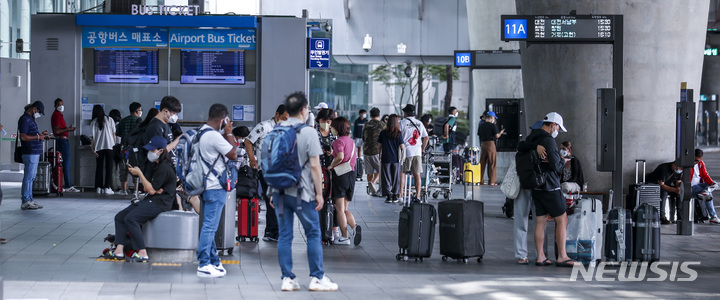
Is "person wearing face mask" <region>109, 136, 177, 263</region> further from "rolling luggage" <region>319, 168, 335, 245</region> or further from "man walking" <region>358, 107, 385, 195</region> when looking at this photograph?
"man walking" <region>358, 107, 385, 195</region>

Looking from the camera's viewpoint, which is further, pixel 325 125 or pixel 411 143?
pixel 411 143

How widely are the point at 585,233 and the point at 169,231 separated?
14.8 feet

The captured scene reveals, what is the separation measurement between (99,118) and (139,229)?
972 cm

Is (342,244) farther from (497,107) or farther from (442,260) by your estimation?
(497,107)

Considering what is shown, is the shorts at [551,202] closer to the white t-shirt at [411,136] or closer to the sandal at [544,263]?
the sandal at [544,263]

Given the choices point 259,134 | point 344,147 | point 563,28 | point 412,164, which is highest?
point 563,28

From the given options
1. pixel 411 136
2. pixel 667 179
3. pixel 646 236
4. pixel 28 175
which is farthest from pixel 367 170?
pixel 646 236

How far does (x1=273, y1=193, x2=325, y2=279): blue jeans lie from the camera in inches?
357

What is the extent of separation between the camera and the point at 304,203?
29.7ft

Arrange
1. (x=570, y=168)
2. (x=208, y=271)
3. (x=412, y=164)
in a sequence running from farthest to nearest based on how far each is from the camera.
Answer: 1. (x=412, y=164)
2. (x=570, y=168)
3. (x=208, y=271)

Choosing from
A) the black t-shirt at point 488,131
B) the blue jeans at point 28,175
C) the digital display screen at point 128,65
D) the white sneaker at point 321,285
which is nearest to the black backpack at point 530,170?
the white sneaker at point 321,285

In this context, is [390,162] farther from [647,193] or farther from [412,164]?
[647,193]

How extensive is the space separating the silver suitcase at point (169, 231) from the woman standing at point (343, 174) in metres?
2.47

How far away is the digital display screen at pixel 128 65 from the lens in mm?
21047
